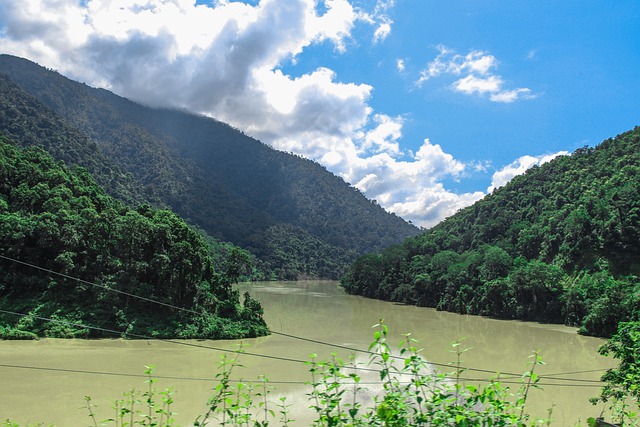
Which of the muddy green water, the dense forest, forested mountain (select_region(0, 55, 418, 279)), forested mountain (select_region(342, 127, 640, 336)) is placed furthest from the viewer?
forested mountain (select_region(0, 55, 418, 279))

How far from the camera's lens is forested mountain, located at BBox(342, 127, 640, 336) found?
35625mm

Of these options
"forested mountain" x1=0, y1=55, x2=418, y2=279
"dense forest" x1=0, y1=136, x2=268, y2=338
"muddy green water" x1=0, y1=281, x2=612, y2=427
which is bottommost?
"muddy green water" x1=0, y1=281, x2=612, y2=427

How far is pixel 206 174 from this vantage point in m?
131

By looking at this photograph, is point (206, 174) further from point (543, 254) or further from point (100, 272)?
point (100, 272)

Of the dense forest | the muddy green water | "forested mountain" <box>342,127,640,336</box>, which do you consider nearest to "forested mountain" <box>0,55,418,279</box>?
"forested mountain" <box>342,127,640,336</box>

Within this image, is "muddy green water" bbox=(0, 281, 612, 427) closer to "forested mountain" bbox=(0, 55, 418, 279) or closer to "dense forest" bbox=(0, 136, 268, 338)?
"dense forest" bbox=(0, 136, 268, 338)

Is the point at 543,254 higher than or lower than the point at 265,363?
higher

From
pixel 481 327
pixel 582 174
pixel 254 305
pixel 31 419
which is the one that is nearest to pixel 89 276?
pixel 254 305

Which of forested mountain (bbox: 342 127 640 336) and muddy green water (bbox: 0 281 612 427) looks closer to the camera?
muddy green water (bbox: 0 281 612 427)

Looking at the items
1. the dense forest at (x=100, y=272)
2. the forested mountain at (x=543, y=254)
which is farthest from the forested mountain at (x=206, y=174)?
the dense forest at (x=100, y=272)

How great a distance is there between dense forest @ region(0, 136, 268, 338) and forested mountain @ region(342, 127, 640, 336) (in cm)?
2354

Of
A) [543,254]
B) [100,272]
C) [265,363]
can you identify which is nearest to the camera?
[265,363]

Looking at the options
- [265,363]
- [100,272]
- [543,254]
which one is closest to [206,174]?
[543,254]

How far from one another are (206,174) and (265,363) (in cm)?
11666
